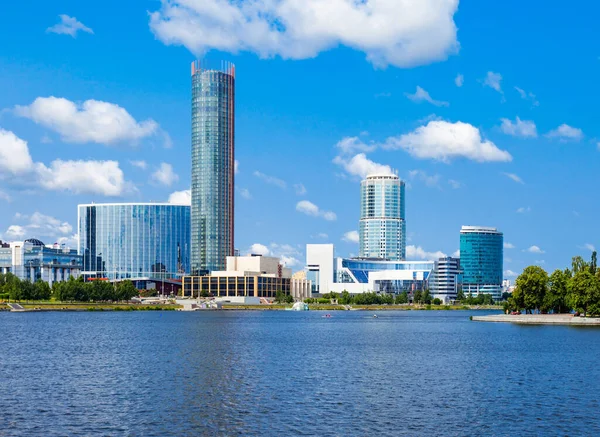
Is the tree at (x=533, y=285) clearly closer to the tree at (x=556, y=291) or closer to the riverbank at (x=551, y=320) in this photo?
the tree at (x=556, y=291)

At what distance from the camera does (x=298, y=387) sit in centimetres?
7056

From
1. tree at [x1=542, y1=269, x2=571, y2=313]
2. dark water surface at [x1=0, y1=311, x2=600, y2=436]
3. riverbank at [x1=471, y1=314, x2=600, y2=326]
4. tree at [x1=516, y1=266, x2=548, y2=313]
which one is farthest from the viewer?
tree at [x1=542, y1=269, x2=571, y2=313]

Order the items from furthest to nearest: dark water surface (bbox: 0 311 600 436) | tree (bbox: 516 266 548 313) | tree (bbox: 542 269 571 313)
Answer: tree (bbox: 542 269 571 313) < tree (bbox: 516 266 548 313) < dark water surface (bbox: 0 311 600 436)

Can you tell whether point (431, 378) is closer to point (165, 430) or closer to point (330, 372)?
point (330, 372)

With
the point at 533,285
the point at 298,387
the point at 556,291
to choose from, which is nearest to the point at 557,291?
the point at 556,291

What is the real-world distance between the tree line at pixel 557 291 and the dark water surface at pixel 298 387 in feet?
161

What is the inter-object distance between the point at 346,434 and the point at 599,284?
130 meters

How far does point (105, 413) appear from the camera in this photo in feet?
189

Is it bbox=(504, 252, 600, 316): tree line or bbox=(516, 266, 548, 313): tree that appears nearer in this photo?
bbox=(504, 252, 600, 316): tree line

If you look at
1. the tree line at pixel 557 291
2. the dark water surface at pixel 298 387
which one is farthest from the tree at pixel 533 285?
the dark water surface at pixel 298 387

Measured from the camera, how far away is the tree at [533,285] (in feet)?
593

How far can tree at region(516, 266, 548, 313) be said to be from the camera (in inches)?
7121

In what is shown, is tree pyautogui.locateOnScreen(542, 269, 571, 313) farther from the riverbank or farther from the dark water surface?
the dark water surface

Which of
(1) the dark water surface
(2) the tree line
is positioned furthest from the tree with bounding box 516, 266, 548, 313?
(1) the dark water surface
